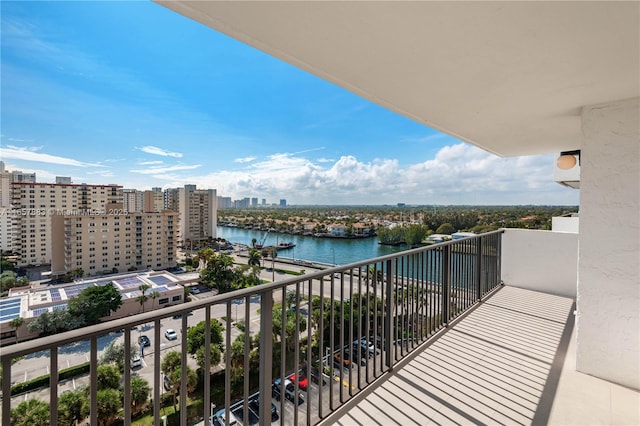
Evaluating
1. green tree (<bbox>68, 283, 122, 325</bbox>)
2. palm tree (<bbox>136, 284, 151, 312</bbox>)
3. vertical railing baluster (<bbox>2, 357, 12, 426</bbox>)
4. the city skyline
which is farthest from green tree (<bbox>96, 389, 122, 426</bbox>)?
palm tree (<bbox>136, 284, 151, 312</bbox>)

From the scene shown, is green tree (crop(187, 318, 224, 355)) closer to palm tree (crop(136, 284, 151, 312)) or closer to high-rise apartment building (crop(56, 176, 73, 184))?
palm tree (crop(136, 284, 151, 312))

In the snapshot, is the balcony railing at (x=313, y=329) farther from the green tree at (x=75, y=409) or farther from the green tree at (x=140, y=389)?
the green tree at (x=140, y=389)

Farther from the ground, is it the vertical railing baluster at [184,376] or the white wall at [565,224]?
the white wall at [565,224]

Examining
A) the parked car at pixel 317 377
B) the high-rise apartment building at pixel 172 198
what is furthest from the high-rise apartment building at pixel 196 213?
the parked car at pixel 317 377

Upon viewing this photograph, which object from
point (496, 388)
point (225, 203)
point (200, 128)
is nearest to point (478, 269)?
point (496, 388)

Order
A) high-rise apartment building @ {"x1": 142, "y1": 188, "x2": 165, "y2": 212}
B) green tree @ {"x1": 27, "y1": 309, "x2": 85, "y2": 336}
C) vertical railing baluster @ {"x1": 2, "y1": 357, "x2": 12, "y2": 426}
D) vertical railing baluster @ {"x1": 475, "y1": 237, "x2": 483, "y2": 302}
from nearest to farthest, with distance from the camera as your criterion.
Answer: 1. vertical railing baluster @ {"x1": 2, "y1": 357, "x2": 12, "y2": 426}
2. vertical railing baluster @ {"x1": 475, "y1": 237, "x2": 483, "y2": 302}
3. green tree @ {"x1": 27, "y1": 309, "x2": 85, "y2": 336}
4. high-rise apartment building @ {"x1": 142, "y1": 188, "x2": 165, "y2": 212}

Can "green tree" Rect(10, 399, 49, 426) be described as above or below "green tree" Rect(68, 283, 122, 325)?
above
